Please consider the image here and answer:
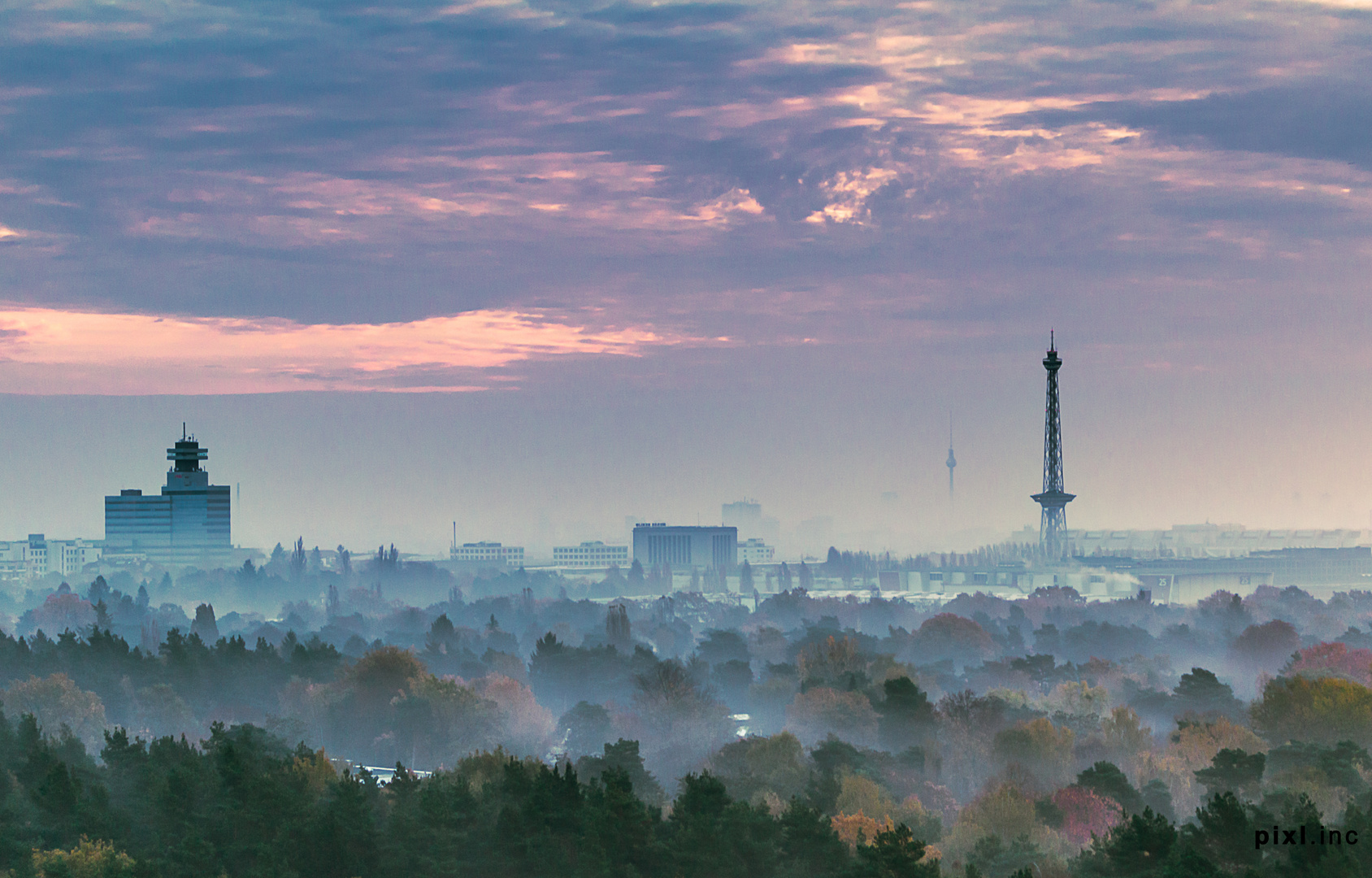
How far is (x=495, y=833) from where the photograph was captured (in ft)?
178

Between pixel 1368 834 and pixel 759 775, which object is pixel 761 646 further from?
pixel 1368 834

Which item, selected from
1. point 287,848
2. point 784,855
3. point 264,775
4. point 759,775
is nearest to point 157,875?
point 287,848

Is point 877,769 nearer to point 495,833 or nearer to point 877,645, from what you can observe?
point 495,833

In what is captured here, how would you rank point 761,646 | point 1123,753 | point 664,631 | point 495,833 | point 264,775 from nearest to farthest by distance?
1. point 495,833
2. point 264,775
3. point 1123,753
4. point 761,646
5. point 664,631

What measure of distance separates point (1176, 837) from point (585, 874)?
18254mm

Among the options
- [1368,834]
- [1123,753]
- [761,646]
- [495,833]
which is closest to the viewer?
[1368,834]

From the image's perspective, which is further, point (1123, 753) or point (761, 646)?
point (761, 646)

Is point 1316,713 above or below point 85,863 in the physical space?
below

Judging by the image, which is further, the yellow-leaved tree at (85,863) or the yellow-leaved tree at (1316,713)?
the yellow-leaved tree at (1316,713)

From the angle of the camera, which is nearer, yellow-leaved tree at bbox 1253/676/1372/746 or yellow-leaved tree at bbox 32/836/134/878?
yellow-leaved tree at bbox 32/836/134/878

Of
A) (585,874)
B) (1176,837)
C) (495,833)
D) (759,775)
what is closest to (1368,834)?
(1176,837)

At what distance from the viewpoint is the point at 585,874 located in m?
49.0

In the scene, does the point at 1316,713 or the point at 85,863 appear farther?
the point at 1316,713

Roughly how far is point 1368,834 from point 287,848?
33726 millimetres
